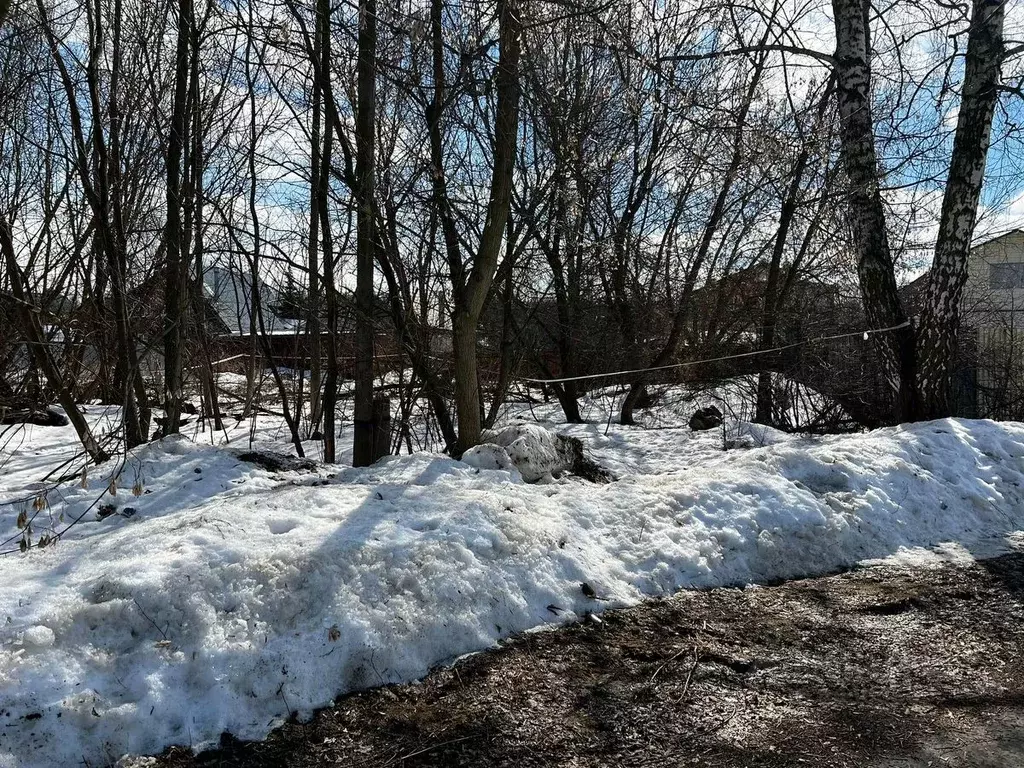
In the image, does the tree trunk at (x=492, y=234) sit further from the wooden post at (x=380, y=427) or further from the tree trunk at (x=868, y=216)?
the tree trunk at (x=868, y=216)

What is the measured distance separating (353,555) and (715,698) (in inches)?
71.2

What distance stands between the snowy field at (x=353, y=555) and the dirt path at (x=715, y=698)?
0.62 feet

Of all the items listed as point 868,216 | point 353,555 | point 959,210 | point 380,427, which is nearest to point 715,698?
point 353,555

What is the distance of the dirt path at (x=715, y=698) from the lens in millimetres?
2773

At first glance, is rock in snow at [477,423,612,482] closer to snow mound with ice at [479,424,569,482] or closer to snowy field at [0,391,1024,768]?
snow mound with ice at [479,424,569,482]

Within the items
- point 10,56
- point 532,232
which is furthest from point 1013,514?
point 10,56

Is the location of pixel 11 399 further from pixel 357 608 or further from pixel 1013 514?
pixel 1013 514

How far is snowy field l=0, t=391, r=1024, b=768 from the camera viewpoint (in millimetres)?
2922

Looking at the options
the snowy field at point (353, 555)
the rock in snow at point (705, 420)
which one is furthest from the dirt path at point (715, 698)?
the rock in snow at point (705, 420)

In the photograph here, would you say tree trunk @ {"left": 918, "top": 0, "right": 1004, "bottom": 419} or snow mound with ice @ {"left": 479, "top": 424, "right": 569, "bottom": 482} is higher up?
tree trunk @ {"left": 918, "top": 0, "right": 1004, "bottom": 419}

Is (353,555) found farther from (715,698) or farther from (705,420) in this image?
(705,420)

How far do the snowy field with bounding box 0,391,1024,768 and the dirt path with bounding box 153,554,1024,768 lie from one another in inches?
7.4

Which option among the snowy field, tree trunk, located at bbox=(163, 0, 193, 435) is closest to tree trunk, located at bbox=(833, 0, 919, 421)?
the snowy field

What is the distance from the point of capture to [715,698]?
10.5 ft
